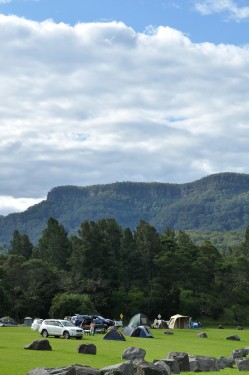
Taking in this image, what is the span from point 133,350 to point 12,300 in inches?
2468

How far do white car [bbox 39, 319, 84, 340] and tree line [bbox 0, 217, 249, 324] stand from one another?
117 feet

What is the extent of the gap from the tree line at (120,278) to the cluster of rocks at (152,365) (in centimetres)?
5227

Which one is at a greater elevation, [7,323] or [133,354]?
[133,354]

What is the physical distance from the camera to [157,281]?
106m

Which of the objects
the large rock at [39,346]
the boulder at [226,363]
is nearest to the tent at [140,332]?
the large rock at [39,346]

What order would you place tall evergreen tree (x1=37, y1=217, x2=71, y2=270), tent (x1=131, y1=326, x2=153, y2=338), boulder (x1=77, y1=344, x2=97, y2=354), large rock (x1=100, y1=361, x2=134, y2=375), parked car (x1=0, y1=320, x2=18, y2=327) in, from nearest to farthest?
1. large rock (x1=100, y1=361, x2=134, y2=375)
2. boulder (x1=77, y1=344, x2=97, y2=354)
3. tent (x1=131, y1=326, x2=153, y2=338)
4. parked car (x1=0, y1=320, x2=18, y2=327)
5. tall evergreen tree (x1=37, y1=217, x2=71, y2=270)

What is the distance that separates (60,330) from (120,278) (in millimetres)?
59273

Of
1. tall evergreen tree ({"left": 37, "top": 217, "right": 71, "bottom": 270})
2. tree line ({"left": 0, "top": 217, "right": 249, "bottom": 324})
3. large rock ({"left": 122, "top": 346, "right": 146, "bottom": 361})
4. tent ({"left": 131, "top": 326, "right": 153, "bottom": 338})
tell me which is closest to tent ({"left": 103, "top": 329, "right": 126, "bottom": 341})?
tent ({"left": 131, "top": 326, "right": 153, "bottom": 338})

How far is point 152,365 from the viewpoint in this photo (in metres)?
23.4

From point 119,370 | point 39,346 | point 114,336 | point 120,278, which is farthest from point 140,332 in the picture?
point 120,278

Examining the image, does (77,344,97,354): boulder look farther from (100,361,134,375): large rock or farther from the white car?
the white car

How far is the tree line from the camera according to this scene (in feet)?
304

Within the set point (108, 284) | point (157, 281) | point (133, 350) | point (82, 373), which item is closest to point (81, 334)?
point (133, 350)

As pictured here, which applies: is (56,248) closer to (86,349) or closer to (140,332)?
(140,332)
